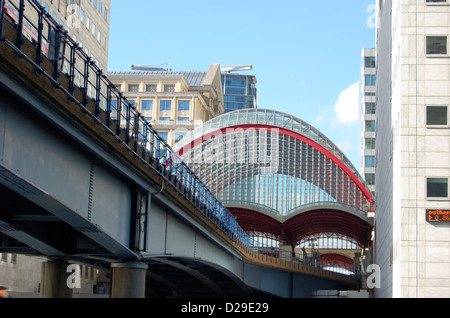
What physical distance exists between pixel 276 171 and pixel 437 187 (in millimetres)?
75102

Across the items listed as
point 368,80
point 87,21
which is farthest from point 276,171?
point 87,21

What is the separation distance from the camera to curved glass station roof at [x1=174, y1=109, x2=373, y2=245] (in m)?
85.4

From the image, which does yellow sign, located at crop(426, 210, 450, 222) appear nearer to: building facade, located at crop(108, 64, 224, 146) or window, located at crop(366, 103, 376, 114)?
window, located at crop(366, 103, 376, 114)

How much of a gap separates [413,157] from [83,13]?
1661 inches

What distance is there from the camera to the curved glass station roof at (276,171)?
8538 centimetres

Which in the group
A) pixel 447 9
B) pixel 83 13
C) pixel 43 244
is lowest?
pixel 43 244

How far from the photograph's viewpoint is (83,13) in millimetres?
68625

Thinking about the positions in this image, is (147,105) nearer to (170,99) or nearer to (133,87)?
(170,99)

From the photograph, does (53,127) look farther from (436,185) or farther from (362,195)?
(362,195)

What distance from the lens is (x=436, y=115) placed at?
3569 cm

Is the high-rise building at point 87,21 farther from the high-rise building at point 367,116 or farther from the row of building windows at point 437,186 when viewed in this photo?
the high-rise building at point 367,116

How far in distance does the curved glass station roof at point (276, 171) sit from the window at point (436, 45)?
43.0 metres
